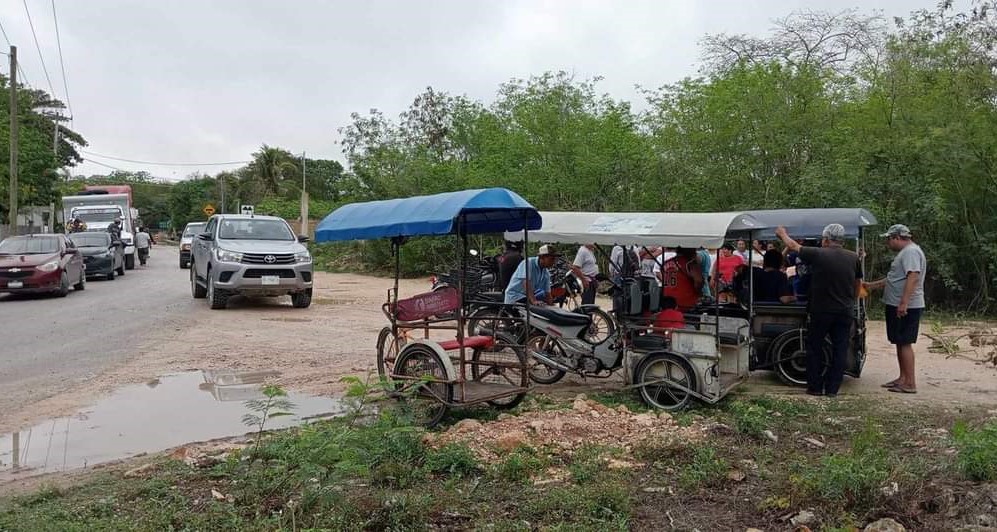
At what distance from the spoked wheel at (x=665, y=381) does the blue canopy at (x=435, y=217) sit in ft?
5.78

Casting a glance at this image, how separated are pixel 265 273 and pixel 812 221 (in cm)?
989

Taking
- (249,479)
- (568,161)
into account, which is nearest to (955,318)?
(568,161)

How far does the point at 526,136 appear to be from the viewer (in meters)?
21.9

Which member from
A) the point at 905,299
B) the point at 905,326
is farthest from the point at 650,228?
the point at 905,326

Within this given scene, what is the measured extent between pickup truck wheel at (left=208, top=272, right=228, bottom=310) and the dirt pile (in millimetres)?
9528

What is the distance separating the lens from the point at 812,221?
8938mm

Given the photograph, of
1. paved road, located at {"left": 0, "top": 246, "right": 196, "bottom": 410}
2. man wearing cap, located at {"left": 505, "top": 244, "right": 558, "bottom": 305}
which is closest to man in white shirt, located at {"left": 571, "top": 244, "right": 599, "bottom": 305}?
man wearing cap, located at {"left": 505, "top": 244, "right": 558, "bottom": 305}

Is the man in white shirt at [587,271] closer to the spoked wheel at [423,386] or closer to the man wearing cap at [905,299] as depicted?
the man wearing cap at [905,299]

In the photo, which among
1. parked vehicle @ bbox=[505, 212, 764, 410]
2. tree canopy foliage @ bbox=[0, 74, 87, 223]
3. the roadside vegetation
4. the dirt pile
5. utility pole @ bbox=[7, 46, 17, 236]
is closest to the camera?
the roadside vegetation

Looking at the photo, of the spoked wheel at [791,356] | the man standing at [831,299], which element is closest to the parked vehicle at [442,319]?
the man standing at [831,299]

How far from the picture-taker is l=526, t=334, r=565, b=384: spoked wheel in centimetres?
798

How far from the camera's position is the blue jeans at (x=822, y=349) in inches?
310

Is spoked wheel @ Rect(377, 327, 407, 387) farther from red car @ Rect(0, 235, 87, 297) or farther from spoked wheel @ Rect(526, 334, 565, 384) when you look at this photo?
red car @ Rect(0, 235, 87, 297)

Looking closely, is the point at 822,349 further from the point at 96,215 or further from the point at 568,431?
the point at 96,215
